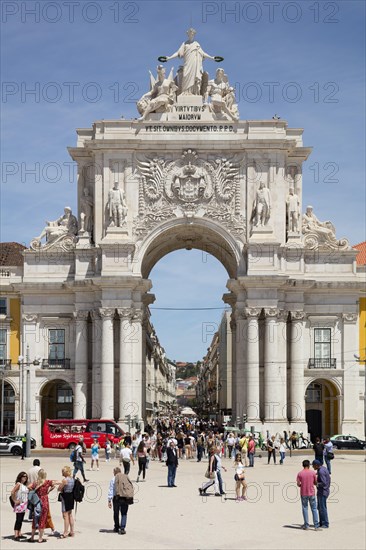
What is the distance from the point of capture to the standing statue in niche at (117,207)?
242 ft

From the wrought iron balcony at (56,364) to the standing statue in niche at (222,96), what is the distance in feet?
70.2

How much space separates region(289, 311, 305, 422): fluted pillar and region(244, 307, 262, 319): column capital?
131 inches


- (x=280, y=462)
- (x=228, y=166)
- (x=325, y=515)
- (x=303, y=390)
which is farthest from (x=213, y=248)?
(x=325, y=515)

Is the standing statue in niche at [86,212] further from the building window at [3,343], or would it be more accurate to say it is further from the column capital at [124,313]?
the building window at [3,343]

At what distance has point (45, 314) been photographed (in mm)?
76812

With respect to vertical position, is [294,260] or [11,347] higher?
[294,260]

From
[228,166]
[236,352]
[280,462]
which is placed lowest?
[280,462]

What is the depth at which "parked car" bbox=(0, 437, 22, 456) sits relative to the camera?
65.7 metres

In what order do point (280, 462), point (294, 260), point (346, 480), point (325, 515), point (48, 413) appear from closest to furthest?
1. point (325, 515)
2. point (346, 480)
3. point (280, 462)
4. point (294, 260)
5. point (48, 413)

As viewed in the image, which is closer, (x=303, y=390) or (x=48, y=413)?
(x=303, y=390)

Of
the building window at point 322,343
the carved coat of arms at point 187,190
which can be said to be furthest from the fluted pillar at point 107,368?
the building window at point 322,343

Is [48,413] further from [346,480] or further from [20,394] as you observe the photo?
[346,480]

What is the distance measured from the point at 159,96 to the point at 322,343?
2174 centimetres

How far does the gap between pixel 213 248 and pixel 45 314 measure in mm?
14421
